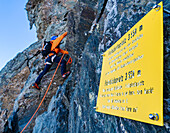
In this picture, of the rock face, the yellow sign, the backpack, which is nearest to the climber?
the backpack

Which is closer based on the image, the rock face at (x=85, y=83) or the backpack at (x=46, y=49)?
the rock face at (x=85, y=83)

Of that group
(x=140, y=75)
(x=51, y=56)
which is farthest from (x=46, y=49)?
(x=140, y=75)

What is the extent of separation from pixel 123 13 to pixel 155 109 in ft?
7.26

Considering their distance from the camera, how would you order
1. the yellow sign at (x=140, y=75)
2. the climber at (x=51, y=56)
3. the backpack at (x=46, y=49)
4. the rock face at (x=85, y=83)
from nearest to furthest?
Answer: the yellow sign at (x=140, y=75), the rock face at (x=85, y=83), the climber at (x=51, y=56), the backpack at (x=46, y=49)

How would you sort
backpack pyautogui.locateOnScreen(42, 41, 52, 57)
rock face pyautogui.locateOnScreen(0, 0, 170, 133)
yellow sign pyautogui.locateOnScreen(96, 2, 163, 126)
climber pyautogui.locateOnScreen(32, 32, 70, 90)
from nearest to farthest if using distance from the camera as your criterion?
yellow sign pyautogui.locateOnScreen(96, 2, 163, 126) < rock face pyautogui.locateOnScreen(0, 0, 170, 133) < climber pyautogui.locateOnScreen(32, 32, 70, 90) < backpack pyautogui.locateOnScreen(42, 41, 52, 57)

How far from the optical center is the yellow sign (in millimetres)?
1349

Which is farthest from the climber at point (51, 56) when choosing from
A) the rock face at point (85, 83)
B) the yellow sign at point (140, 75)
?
the yellow sign at point (140, 75)

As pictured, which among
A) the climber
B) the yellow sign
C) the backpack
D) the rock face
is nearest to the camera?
the yellow sign

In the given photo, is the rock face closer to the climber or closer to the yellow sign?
the yellow sign

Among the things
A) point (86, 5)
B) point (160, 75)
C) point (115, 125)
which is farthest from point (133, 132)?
point (86, 5)

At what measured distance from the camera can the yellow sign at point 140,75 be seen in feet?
4.42

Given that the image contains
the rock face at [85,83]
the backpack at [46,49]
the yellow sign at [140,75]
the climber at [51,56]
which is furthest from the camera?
the backpack at [46,49]

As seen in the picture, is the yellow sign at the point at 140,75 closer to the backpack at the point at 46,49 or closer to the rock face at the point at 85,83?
the rock face at the point at 85,83

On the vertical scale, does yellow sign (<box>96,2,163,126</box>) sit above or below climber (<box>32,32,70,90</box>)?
below
